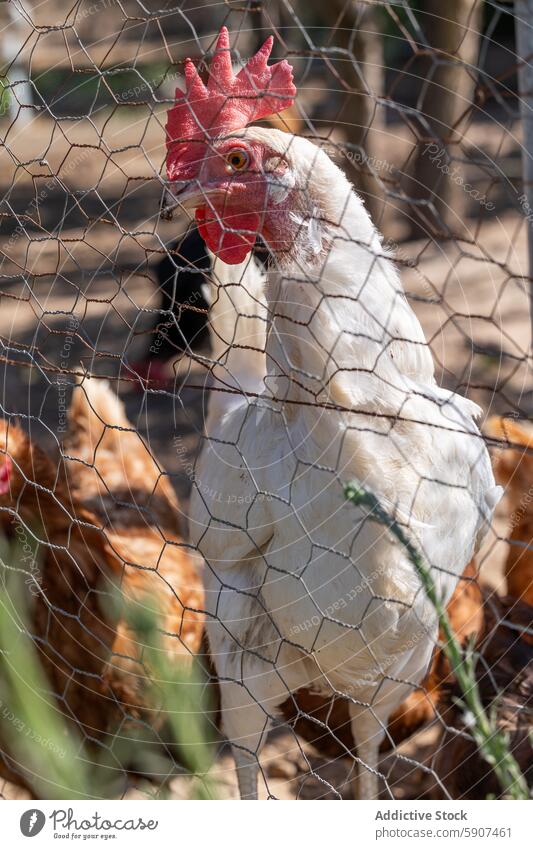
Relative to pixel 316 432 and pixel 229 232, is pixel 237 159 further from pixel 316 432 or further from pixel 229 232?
pixel 316 432

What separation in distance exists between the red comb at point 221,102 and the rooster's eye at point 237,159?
0.20ft

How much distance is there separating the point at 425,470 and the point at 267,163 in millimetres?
516

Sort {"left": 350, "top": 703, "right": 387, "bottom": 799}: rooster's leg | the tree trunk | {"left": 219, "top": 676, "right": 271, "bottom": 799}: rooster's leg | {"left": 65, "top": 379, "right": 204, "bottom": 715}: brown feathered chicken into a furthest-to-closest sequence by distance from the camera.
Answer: the tree trunk
{"left": 65, "top": 379, "right": 204, "bottom": 715}: brown feathered chicken
{"left": 350, "top": 703, "right": 387, "bottom": 799}: rooster's leg
{"left": 219, "top": 676, "right": 271, "bottom": 799}: rooster's leg

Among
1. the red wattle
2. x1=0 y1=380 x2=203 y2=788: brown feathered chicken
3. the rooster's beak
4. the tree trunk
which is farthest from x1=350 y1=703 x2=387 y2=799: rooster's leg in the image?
the tree trunk

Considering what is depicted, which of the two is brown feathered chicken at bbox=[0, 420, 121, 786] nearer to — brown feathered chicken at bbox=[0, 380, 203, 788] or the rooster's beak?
brown feathered chicken at bbox=[0, 380, 203, 788]

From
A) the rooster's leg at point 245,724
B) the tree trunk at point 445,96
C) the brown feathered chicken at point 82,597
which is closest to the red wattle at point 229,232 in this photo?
the brown feathered chicken at point 82,597

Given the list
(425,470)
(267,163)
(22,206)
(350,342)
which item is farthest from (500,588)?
(22,206)

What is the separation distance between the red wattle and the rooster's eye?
7cm

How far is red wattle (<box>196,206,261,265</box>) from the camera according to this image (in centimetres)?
129

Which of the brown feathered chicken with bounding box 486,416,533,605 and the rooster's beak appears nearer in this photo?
the rooster's beak

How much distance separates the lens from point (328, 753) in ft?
6.63
